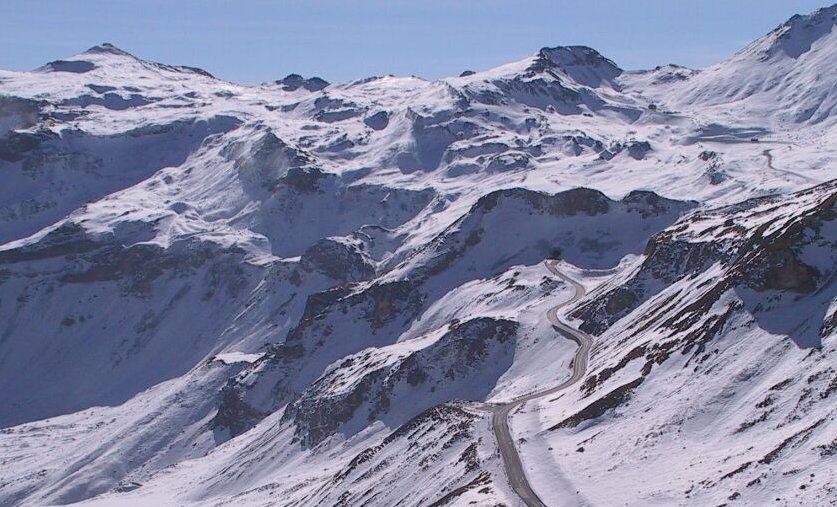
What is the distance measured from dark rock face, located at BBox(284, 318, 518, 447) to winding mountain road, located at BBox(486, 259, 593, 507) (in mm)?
10247

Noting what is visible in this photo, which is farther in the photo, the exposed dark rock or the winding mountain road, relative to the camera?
the exposed dark rock

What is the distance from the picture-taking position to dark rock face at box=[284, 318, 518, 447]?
142 m

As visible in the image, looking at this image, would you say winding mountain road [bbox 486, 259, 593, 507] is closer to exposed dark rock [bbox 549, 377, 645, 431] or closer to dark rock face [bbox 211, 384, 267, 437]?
exposed dark rock [bbox 549, 377, 645, 431]

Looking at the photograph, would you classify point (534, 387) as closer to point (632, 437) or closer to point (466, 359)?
point (466, 359)

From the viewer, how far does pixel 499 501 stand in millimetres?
69875

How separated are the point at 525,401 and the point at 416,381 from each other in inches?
1725

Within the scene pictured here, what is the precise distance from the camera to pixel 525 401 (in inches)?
4161

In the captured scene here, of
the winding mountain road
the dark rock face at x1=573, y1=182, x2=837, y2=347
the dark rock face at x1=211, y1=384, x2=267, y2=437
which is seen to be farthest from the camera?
the dark rock face at x1=211, y1=384, x2=267, y2=437

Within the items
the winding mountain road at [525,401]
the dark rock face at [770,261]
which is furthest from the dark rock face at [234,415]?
the dark rock face at [770,261]

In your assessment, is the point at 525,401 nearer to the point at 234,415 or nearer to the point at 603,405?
the point at 603,405

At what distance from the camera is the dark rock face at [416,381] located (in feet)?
468

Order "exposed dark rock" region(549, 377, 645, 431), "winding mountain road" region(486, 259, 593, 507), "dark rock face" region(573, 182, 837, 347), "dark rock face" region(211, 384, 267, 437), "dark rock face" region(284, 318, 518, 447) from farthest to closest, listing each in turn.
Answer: "dark rock face" region(211, 384, 267, 437), "dark rock face" region(284, 318, 518, 447), "exposed dark rock" region(549, 377, 645, 431), "dark rock face" region(573, 182, 837, 347), "winding mountain road" region(486, 259, 593, 507)

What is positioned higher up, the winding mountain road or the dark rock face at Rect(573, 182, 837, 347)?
the dark rock face at Rect(573, 182, 837, 347)

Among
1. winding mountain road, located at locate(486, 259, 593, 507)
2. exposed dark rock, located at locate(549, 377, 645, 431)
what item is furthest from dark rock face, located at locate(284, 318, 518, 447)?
exposed dark rock, located at locate(549, 377, 645, 431)
